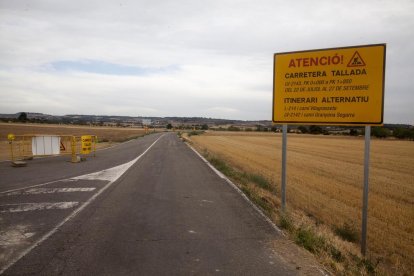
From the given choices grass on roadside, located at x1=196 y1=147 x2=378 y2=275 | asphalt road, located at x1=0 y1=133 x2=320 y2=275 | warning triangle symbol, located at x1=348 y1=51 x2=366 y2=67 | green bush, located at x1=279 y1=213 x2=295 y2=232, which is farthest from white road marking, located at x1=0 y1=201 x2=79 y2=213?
warning triangle symbol, located at x1=348 y1=51 x2=366 y2=67

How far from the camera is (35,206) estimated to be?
348 inches

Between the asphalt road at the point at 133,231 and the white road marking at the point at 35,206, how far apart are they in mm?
22

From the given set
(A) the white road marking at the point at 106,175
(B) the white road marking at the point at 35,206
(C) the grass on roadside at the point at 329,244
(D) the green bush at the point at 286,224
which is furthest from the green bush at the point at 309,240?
(A) the white road marking at the point at 106,175

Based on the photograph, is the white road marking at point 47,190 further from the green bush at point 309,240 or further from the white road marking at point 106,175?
the green bush at point 309,240

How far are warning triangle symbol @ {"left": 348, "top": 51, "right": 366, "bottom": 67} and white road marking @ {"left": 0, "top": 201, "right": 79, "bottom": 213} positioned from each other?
669 centimetres

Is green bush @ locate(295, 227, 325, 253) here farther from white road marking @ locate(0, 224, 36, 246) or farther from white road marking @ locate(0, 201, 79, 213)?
white road marking @ locate(0, 201, 79, 213)

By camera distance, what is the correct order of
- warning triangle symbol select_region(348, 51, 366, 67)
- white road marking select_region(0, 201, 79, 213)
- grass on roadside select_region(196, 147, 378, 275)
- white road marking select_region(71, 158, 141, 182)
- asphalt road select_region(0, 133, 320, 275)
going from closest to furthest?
asphalt road select_region(0, 133, 320, 275), grass on roadside select_region(196, 147, 378, 275), warning triangle symbol select_region(348, 51, 366, 67), white road marking select_region(0, 201, 79, 213), white road marking select_region(71, 158, 141, 182)

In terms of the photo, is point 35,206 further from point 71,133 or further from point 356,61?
point 71,133

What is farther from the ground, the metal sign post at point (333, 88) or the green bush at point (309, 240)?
the metal sign post at point (333, 88)

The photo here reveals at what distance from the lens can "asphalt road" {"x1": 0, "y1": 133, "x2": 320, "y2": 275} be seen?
519 centimetres

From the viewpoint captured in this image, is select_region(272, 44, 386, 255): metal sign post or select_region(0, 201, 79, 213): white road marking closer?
select_region(272, 44, 386, 255): metal sign post

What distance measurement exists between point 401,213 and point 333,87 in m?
5.29

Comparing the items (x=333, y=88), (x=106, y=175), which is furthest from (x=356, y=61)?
(x=106, y=175)

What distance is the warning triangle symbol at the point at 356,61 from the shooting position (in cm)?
733
